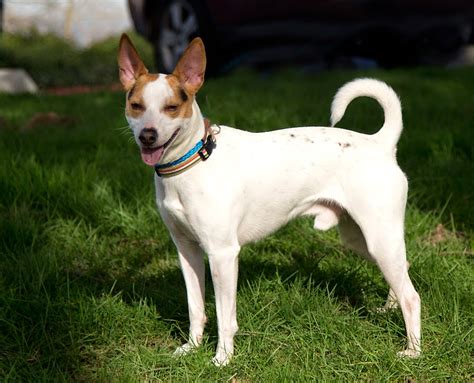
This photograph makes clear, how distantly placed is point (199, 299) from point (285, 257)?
0.85 metres

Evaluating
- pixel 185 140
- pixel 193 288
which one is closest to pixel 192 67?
pixel 185 140

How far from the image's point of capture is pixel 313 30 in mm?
6770

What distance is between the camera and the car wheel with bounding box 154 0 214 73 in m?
7.04

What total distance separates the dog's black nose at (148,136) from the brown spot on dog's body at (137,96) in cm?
13

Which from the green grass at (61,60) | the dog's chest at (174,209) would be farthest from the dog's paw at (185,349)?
the green grass at (61,60)

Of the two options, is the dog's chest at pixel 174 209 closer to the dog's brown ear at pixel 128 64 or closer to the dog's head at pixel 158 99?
the dog's head at pixel 158 99

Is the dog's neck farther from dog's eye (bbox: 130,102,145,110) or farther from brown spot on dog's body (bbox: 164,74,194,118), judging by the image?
dog's eye (bbox: 130,102,145,110)

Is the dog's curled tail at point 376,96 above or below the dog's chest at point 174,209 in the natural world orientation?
above

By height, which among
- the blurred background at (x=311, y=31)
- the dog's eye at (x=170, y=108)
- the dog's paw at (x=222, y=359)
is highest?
the dog's eye at (x=170, y=108)

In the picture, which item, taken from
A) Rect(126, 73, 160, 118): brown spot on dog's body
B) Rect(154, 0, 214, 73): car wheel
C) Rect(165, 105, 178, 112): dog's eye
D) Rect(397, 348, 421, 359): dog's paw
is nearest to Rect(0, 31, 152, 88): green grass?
Rect(154, 0, 214, 73): car wheel

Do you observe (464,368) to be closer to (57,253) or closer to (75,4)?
(57,253)

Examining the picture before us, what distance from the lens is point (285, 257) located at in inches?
142

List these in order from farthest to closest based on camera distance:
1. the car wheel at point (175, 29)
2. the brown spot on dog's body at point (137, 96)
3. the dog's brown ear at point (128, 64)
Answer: the car wheel at point (175, 29), the dog's brown ear at point (128, 64), the brown spot on dog's body at point (137, 96)

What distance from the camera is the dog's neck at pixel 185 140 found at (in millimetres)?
2541
